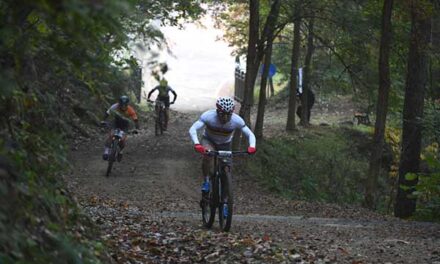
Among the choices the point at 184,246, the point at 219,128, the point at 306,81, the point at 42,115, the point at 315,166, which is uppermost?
the point at 306,81

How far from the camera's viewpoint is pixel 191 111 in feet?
141

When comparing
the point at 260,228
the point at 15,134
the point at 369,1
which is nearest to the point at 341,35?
the point at 369,1

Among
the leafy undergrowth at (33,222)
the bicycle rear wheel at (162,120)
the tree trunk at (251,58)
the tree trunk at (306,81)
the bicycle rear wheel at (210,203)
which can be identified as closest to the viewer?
the leafy undergrowth at (33,222)

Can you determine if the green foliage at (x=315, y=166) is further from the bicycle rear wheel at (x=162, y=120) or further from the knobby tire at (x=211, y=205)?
the knobby tire at (x=211, y=205)

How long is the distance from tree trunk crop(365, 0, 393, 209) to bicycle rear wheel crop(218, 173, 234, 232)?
28.3 ft

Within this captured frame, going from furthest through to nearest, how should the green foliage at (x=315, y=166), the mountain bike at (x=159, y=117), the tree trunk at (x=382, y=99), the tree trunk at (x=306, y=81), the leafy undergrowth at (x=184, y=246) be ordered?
the tree trunk at (x=306, y=81) → the mountain bike at (x=159, y=117) → the green foliage at (x=315, y=166) → the tree trunk at (x=382, y=99) → the leafy undergrowth at (x=184, y=246)

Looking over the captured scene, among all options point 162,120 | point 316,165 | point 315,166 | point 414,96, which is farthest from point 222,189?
point 162,120

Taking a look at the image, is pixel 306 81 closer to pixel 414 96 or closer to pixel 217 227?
pixel 414 96

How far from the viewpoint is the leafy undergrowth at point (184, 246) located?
895 cm

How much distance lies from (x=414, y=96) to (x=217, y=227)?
825 cm

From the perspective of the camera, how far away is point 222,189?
37.1ft

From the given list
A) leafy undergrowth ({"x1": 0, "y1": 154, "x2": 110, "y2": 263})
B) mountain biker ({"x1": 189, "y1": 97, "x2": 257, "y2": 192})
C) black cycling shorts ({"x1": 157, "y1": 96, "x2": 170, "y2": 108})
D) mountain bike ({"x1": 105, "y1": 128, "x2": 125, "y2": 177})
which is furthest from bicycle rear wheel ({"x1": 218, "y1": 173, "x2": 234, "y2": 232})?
black cycling shorts ({"x1": 157, "y1": 96, "x2": 170, "y2": 108})

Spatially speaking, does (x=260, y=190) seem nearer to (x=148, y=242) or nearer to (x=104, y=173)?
(x=104, y=173)

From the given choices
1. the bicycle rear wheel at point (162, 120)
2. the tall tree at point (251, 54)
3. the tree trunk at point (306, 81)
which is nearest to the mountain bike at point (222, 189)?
the tall tree at point (251, 54)
